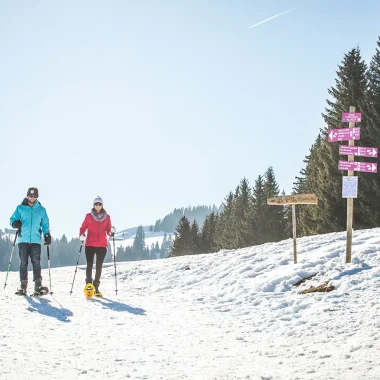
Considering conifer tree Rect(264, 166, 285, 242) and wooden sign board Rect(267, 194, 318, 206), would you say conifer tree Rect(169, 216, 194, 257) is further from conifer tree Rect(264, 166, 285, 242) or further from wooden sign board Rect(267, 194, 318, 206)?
wooden sign board Rect(267, 194, 318, 206)

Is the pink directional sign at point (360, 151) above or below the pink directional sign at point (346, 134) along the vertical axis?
below

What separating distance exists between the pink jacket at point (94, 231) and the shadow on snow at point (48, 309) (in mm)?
1876

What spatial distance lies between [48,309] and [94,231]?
2.66m

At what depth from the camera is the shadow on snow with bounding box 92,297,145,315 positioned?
25.9ft

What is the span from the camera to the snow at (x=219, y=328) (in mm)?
4270

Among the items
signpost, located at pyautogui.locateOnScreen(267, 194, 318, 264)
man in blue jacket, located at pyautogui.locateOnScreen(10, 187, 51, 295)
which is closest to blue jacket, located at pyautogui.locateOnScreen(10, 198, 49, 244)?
man in blue jacket, located at pyautogui.locateOnScreen(10, 187, 51, 295)

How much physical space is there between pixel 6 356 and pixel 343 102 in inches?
1137

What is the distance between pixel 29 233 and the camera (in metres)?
9.02

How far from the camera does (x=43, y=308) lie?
7570 millimetres

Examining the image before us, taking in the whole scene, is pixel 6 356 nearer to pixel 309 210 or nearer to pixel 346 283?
pixel 346 283

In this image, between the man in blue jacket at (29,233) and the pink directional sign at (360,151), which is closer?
the man in blue jacket at (29,233)

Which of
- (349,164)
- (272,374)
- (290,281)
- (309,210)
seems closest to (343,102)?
(309,210)

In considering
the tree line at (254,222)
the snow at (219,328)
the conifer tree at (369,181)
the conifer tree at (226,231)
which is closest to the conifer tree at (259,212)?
the tree line at (254,222)

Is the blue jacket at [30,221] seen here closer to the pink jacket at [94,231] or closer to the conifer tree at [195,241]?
the pink jacket at [94,231]
